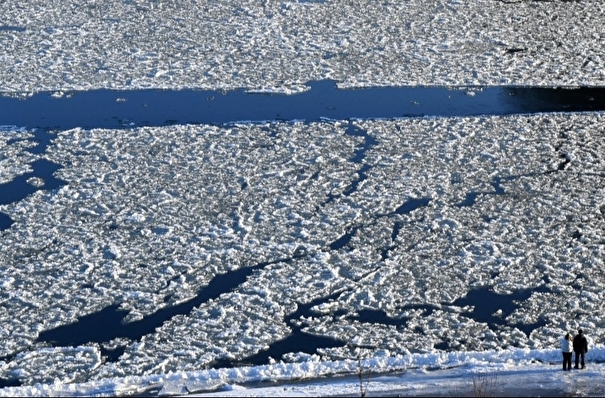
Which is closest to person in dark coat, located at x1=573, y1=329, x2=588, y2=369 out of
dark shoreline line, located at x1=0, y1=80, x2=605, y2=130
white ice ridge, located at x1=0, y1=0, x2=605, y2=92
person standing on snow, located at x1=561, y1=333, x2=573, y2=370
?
person standing on snow, located at x1=561, y1=333, x2=573, y2=370

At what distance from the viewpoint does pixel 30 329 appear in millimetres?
11492

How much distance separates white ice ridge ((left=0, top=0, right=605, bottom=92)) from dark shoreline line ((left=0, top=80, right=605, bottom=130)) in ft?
0.94

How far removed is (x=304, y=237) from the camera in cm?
1356

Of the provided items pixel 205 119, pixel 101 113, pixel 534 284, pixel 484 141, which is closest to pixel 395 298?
pixel 534 284

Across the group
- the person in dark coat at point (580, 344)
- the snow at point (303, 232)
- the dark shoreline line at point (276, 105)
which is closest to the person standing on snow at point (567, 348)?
the person in dark coat at point (580, 344)

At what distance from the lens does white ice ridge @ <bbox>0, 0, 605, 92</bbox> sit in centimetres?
1953

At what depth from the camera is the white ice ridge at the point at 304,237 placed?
11.4 meters

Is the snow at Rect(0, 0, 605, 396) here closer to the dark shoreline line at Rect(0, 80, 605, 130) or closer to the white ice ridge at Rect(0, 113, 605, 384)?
the white ice ridge at Rect(0, 113, 605, 384)

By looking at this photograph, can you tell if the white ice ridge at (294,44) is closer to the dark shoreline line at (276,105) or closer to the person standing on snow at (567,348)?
the dark shoreline line at (276,105)

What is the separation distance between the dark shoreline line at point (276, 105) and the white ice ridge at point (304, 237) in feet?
1.60

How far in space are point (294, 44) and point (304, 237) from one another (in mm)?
8720

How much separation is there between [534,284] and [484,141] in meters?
4.71

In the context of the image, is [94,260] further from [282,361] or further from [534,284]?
[534,284]

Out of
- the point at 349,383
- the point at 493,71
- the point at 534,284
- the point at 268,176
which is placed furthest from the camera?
the point at 493,71
